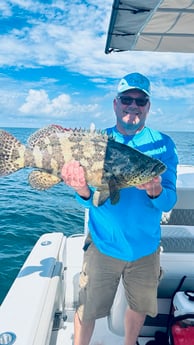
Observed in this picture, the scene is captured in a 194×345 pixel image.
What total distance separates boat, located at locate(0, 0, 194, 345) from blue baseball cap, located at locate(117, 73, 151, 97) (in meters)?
1.07

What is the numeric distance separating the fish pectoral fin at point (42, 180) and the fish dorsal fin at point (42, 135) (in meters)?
0.28

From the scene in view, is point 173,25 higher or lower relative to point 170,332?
higher

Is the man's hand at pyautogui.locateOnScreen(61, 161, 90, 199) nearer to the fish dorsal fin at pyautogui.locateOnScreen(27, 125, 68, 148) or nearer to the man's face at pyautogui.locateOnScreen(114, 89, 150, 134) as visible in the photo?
the fish dorsal fin at pyautogui.locateOnScreen(27, 125, 68, 148)

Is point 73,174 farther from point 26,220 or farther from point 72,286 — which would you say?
point 26,220

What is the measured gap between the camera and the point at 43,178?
132 inches

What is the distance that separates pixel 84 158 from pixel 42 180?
19.9 inches

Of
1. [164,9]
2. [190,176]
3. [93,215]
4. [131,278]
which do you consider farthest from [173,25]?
[131,278]

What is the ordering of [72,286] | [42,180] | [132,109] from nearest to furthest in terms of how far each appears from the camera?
[42,180]
[132,109]
[72,286]

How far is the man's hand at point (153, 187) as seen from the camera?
128 inches

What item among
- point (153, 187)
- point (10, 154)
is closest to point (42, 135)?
point (10, 154)

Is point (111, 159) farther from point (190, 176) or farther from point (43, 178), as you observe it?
point (190, 176)

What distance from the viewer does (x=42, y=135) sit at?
323cm

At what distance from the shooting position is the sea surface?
9.48 meters

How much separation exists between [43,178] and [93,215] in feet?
2.49
